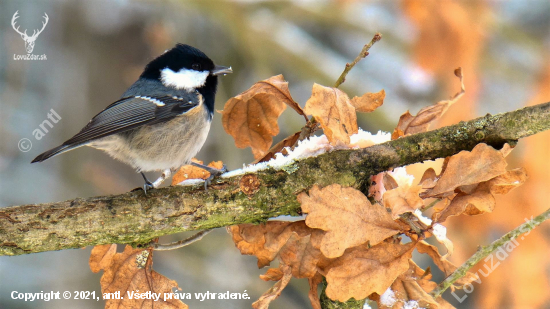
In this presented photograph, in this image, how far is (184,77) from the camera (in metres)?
2.85

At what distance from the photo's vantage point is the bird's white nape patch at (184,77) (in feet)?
9.30

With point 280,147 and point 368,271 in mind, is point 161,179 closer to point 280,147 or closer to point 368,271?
point 280,147

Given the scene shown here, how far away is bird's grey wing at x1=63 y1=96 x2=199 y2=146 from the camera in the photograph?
2414mm

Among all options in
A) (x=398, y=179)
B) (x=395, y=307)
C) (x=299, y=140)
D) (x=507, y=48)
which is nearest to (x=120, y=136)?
(x=299, y=140)

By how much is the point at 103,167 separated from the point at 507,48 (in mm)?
4534

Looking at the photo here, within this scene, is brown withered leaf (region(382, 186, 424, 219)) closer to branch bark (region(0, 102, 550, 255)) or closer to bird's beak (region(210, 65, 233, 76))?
branch bark (region(0, 102, 550, 255))

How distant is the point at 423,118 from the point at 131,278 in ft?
3.45

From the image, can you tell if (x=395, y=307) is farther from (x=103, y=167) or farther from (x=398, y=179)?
(x=103, y=167)

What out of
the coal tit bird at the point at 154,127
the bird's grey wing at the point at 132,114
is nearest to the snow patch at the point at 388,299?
the coal tit bird at the point at 154,127

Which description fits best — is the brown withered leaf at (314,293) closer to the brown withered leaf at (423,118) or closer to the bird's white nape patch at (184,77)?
the brown withered leaf at (423,118)

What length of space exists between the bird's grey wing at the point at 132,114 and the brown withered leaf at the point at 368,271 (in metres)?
1.71

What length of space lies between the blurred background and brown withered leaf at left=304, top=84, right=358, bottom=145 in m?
1.80

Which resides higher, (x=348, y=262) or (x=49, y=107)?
(x=49, y=107)

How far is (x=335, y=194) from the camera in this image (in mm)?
1089
